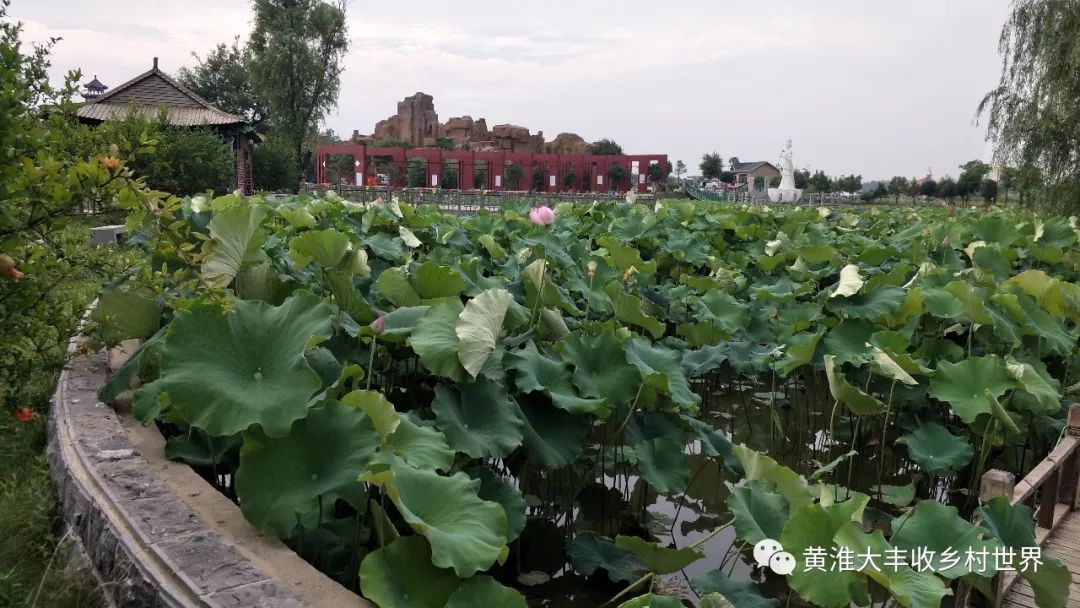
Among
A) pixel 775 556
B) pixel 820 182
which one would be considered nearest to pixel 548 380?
pixel 775 556

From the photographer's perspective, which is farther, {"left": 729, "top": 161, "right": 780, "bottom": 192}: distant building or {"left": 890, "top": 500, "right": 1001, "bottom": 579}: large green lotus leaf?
{"left": 729, "top": 161, "right": 780, "bottom": 192}: distant building

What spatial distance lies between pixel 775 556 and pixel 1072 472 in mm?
1546

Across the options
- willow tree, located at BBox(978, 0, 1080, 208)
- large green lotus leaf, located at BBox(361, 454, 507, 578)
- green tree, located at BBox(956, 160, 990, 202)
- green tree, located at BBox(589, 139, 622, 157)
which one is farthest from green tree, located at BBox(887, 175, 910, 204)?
large green lotus leaf, located at BBox(361, 454, 507, 578)

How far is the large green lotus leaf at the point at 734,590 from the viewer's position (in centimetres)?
172

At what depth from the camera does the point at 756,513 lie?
5.65ft

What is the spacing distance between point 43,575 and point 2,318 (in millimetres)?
→ 637

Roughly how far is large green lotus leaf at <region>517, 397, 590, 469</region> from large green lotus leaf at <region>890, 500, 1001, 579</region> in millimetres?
746

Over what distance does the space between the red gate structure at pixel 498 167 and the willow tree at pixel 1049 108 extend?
25.7 meters

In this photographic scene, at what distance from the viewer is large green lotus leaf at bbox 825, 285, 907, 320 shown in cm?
322

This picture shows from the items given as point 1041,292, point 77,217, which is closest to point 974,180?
point 1041,292

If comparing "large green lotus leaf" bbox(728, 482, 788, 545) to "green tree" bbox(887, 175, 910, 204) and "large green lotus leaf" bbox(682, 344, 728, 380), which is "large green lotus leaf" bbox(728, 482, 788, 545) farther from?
"green tree" bbox(887, 175, 910, 204)

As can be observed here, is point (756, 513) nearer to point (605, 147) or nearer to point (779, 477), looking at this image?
point (779, 477)

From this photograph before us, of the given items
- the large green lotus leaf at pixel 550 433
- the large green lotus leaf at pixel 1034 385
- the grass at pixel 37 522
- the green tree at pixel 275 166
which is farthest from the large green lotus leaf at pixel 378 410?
the green tree at pixel 275 166

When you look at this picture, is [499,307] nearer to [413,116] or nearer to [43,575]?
[43,575]
